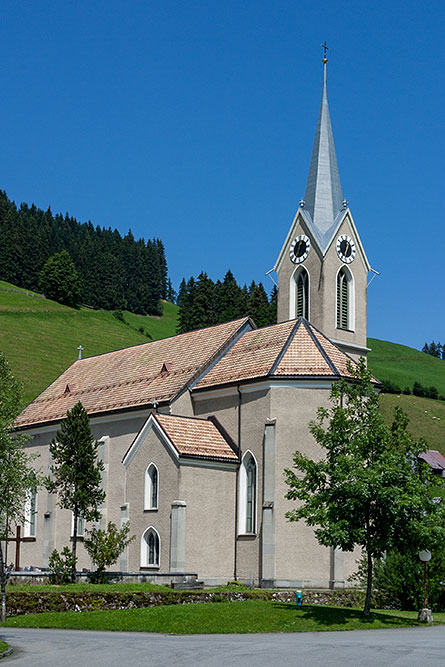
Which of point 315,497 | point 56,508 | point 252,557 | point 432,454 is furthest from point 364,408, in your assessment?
point 432,454

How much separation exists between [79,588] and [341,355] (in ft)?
58.2

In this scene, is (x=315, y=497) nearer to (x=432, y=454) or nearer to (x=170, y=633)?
(x=170, y=633)

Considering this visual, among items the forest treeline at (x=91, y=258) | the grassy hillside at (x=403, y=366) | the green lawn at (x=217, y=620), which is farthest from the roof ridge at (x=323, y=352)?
the forest treeline at (x=91, y=258)

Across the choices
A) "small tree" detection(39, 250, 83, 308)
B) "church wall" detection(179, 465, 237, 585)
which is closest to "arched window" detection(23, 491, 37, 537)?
"church wall" detection(179, 465, 237, 585)

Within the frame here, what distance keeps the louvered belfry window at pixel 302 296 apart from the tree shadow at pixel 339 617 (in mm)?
26316

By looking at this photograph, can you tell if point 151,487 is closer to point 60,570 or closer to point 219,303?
point 60,570

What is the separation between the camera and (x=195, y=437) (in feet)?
130

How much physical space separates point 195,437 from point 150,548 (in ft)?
18.4

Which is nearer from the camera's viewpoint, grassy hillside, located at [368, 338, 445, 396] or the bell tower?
the bell tower

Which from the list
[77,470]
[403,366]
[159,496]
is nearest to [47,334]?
[403,366]

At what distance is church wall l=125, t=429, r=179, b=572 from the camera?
37750mm

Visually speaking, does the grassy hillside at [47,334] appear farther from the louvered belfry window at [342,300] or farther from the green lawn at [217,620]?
the green lawn at [217,620]

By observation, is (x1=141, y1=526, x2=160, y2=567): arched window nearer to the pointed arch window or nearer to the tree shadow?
the tree shadow

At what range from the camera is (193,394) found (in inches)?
1706
